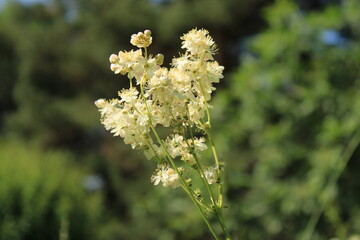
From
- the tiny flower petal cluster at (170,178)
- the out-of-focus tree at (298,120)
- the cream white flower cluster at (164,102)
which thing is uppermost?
the out-of-focus tree at (298,120)

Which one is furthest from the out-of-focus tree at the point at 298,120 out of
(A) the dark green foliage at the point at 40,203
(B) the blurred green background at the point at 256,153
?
(A) the dark green foliage at the point at 40,203

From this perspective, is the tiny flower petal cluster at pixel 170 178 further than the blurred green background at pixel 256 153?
No

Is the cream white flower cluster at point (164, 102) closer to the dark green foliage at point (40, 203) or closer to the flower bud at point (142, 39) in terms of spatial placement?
the flower bud at point (142, 39)

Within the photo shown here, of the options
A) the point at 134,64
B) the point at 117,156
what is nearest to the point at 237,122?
the point at 134,64

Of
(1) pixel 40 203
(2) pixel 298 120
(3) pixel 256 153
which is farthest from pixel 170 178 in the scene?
(1) pixel 40 203

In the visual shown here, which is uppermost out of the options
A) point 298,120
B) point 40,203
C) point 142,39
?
point 40,203

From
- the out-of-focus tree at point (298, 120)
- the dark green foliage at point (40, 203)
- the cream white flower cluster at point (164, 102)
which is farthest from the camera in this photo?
the dark green foliage at point (40, 203)

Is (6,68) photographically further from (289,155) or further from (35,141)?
A: (289,155)

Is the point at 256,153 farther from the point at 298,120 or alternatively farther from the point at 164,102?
the point at 164,102
